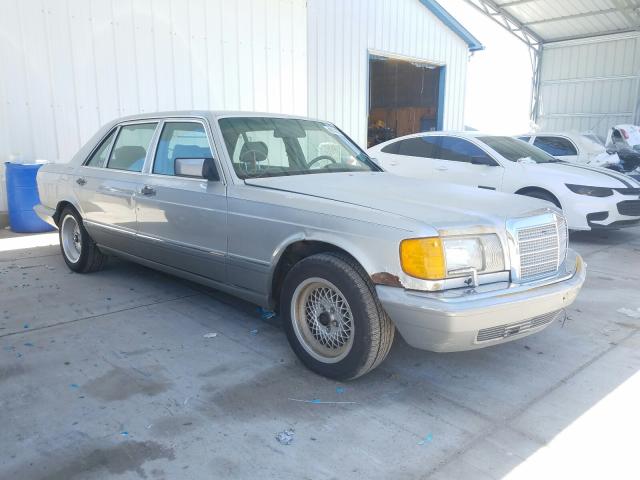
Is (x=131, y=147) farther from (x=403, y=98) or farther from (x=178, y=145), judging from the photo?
(x=403, y=98)

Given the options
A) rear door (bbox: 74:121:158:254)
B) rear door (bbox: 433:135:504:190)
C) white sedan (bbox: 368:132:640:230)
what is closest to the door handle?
rear door (bbox: 74:121:158:254)

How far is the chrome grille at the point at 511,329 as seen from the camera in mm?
2822

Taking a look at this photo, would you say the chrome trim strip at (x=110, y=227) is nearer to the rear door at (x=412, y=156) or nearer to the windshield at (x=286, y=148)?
the windshield at (x=286, y=148)

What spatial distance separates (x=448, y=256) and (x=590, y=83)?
2322 cm

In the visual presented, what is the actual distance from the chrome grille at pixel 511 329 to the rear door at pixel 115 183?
10.1 ft

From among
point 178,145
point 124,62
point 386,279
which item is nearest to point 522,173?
point 178,145

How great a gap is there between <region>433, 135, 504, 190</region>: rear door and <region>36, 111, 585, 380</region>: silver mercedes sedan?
3552mm

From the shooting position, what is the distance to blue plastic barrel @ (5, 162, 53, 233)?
7512 mm

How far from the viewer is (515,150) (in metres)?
7.91

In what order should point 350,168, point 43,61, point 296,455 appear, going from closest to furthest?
1. point 296,455
2. point 350,168
3. point 43,61

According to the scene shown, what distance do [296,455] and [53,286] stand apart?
3.59m

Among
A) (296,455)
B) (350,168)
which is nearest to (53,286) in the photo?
(350,168)

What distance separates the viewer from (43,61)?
7.79 metres

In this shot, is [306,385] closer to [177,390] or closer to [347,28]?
[177,390]
